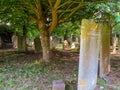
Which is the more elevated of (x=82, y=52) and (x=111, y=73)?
(x=82, y=52)

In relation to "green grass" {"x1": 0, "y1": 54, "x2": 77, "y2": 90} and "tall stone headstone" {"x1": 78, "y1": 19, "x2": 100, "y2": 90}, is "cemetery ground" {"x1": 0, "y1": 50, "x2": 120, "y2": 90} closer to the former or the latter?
"green grass" {"x1": 0, "y1": 54, "x2": 77, "y2": 90}

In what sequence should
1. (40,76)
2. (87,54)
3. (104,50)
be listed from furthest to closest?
(104,50)
(40,76)
(87,54)

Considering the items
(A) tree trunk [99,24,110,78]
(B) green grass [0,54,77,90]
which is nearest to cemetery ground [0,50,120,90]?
(B) green grass [0,54,77,90]

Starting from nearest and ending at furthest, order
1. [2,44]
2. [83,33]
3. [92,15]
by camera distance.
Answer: [83,33], [92,15], [2,44]

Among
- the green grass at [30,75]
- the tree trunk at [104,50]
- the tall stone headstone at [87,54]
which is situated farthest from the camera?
the tree trunk at [104,50]

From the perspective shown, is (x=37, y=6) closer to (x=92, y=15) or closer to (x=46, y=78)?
(x=92, y=15)

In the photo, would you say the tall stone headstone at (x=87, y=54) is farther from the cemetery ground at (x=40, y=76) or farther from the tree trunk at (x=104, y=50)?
the tree trunk at (x=104, y=50)

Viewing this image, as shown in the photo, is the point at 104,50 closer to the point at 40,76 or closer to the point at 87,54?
the point at 87,54

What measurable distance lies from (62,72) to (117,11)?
2.79 meters

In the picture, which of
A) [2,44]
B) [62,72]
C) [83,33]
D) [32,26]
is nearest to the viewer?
[83,33]

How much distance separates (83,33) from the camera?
19.0ft

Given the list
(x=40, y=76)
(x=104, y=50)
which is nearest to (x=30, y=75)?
(x=40, y=76)

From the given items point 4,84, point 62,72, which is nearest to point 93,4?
point 62,72

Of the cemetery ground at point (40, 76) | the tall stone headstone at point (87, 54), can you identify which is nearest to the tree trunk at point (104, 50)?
the cemetery ground at point (40, 76)
